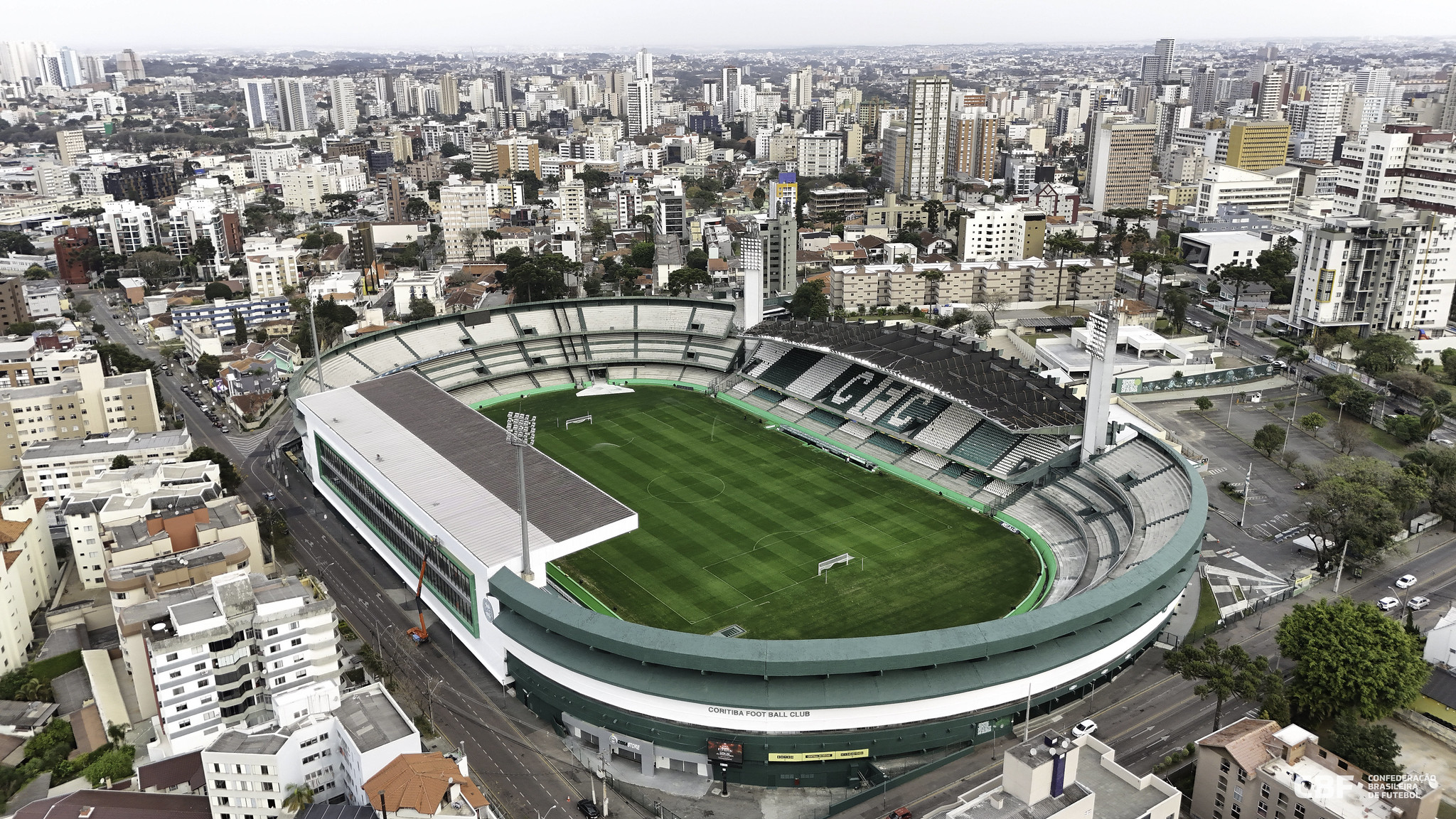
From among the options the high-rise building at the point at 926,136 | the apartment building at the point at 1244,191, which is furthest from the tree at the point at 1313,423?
the high-rise building at the point at 926,136

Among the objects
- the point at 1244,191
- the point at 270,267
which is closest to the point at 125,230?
the point at 270,267

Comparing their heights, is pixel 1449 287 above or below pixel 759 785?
above

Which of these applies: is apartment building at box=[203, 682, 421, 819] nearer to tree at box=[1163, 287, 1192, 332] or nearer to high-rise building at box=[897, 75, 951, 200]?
tree at box=[1163, 287, 1192, 332]

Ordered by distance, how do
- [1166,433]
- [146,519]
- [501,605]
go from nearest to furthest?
[501,605], [146,519], [1166,433]

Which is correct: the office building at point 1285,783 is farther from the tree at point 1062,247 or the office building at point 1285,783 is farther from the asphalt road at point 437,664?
the tree at point 1062,247

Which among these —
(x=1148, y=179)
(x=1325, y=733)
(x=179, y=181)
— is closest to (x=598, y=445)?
(x=1325, y=733)

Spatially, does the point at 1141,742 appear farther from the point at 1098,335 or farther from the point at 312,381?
the point at 312,381

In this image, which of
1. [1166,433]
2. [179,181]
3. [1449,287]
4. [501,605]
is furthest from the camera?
[179,181]
